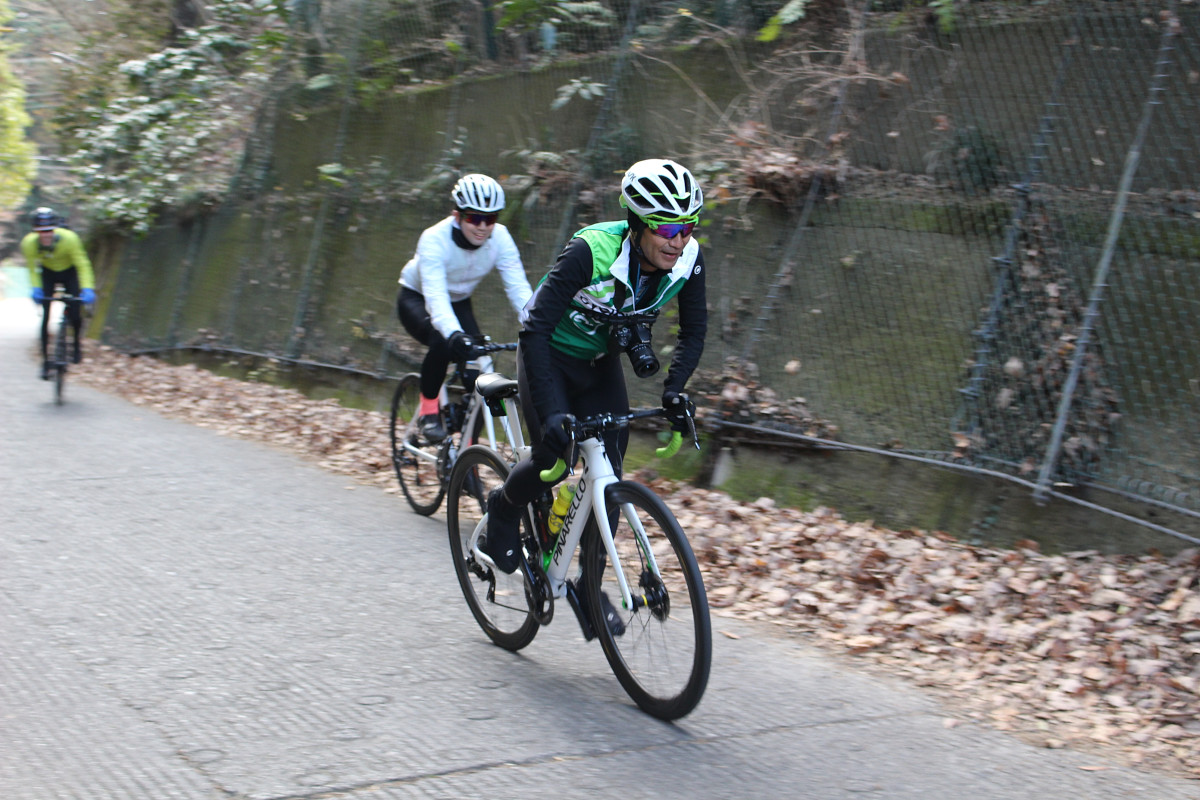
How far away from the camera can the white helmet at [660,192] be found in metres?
4.04

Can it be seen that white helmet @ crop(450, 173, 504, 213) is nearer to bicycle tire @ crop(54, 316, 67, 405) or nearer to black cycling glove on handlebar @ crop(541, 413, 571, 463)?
black cycling glove on handlebar @ crop(541, 413, 571, 463)

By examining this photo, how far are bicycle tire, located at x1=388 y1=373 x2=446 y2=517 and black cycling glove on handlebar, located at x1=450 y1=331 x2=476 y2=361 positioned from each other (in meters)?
0.99

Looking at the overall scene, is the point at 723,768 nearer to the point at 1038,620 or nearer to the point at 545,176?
the point at 1038,620

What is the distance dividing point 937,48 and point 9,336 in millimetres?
26299

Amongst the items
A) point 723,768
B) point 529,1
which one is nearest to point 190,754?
point 723,768

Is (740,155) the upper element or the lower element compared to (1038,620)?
upper

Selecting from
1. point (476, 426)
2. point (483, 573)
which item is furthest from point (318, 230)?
point (483, 573)

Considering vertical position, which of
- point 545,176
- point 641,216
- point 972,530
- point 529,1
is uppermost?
point 529,1

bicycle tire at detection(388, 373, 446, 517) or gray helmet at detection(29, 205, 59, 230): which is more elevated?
gray helmet at detection(29, 205, 59, 230)

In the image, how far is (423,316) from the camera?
24.4ft

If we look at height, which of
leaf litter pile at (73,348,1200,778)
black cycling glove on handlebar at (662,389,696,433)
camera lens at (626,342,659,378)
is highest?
camera lens at (626,342,659,378)

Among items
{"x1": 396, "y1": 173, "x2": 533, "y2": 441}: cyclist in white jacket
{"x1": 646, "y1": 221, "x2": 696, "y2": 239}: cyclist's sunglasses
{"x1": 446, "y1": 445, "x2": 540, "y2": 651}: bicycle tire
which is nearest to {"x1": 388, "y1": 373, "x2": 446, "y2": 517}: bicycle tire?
{"x1": 396, "y1": 173, "x2": 533, "y2": 441}: cyclist in white jacket

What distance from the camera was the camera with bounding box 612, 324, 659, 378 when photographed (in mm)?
4152

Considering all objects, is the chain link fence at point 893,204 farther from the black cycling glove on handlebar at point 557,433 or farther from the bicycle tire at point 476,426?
the black cycling glove on handlebar at point 557,433
